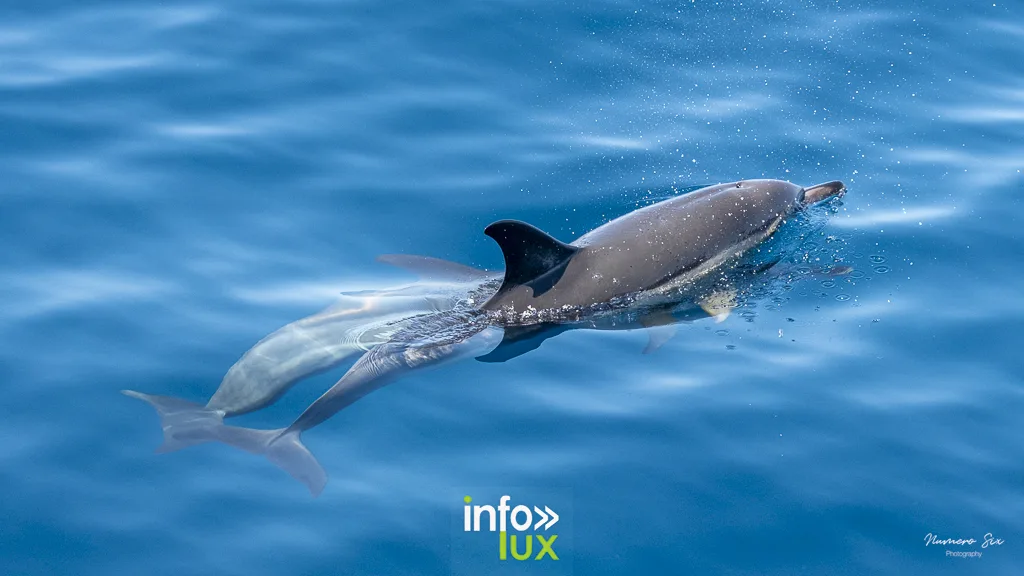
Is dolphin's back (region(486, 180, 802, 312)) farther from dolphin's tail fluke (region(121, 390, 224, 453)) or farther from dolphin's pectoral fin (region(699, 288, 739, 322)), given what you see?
dolphin's tail fluke (region(121, 390, 224, 453))

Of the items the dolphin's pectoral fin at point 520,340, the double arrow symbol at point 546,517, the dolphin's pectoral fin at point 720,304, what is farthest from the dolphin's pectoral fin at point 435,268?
the double arrow symbol at point 546,517

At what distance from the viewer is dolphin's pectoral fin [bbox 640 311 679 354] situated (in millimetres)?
10422

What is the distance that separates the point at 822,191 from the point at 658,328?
10.1 ft

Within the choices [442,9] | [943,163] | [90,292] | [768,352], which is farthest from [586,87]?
[90,292]

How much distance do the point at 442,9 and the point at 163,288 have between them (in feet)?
21.7

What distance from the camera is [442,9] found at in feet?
52.4

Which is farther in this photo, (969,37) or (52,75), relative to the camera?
(969,37)

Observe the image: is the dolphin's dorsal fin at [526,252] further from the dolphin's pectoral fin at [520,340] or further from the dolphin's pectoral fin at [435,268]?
the dolphin's pectoral fin at [435,268]

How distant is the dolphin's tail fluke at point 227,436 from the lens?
884 centimetres

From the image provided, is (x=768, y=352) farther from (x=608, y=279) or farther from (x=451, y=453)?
(x=451, y=453)

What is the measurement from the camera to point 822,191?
12523 millimetres

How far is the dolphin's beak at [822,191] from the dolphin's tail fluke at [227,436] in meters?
6.24

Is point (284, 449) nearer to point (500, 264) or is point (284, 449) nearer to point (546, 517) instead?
point (546, 517)

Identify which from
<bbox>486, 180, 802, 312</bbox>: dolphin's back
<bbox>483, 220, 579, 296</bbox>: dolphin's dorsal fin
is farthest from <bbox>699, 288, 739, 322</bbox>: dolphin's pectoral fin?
<bbox>483, 220, 579, 296</bbox>: dolphin's dorsal fin
